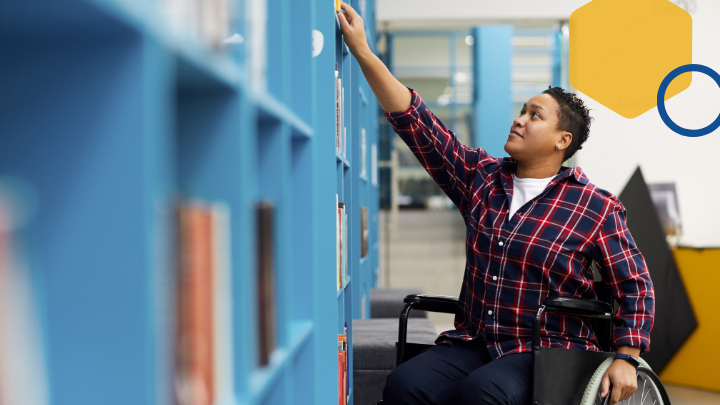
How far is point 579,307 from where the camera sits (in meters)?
1.61

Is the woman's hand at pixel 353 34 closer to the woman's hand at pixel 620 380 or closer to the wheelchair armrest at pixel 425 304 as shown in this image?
the wheelchair armrest at pixel 425 304

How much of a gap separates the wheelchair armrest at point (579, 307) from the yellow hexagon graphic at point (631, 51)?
1.56 meters

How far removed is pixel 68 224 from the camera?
0.47 m

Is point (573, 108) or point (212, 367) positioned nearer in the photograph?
point (212, 367)

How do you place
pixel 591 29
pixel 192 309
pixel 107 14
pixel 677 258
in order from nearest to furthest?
pixel 107 14, pixel 192 309, pixel 591 29, pixel 677 258

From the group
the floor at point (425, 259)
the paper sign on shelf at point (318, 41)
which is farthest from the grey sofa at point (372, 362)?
the floor at point (425, 259)

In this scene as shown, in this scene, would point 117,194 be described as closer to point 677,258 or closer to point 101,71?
point 101,71

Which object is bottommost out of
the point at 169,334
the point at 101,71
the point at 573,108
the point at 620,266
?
the point at 620,266

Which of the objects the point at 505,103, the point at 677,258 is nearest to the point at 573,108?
the point at 677,258

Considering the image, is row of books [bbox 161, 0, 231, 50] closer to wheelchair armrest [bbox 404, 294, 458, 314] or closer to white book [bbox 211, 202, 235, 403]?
white book [bbox 211, 202, 235, 403]

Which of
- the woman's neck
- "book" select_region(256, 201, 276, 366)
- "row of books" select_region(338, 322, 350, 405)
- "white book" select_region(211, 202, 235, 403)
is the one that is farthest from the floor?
"white book" select_region(211, 202, 235, 403)

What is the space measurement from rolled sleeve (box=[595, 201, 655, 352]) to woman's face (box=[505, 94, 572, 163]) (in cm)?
30

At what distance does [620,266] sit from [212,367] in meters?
1.43

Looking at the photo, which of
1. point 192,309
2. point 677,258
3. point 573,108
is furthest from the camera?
point 677,258
